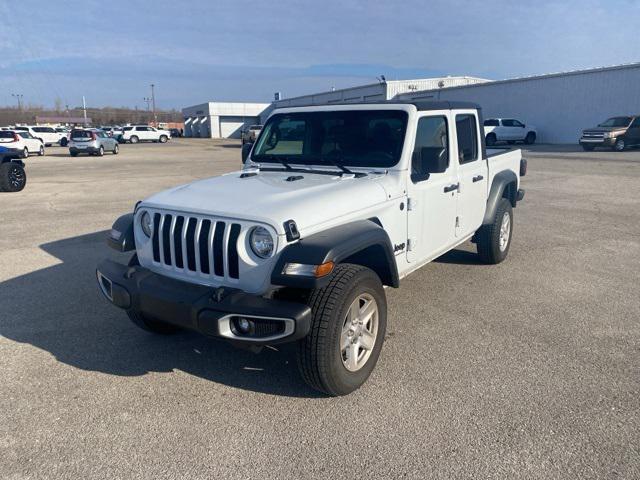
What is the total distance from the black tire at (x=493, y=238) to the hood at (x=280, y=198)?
2.40 metres

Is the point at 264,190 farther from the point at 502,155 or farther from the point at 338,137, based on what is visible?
the point at 502,155

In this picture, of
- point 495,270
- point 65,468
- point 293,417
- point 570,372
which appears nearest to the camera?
point 65,468

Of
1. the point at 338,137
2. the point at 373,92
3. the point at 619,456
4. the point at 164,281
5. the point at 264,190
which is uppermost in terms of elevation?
the point at 373,92

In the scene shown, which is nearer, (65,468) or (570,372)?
(65,468)

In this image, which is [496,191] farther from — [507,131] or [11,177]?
[507,131]

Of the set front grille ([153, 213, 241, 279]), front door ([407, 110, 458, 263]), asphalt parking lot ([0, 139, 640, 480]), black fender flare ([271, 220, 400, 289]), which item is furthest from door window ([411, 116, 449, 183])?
front grille ([153, 213, 241, 279])

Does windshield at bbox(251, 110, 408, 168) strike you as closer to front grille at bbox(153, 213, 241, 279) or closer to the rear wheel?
front grille at bbox(153, 213, 241, 279)

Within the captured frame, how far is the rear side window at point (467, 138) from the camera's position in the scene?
204 inches

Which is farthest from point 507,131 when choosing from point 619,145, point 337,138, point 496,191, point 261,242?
point 261,242

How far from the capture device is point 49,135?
43625mm

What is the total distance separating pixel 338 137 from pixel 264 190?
46.2 inches

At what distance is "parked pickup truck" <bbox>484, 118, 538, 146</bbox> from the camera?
31750 mm

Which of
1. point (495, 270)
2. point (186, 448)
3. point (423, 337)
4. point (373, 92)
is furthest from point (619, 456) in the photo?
point (373, 92)

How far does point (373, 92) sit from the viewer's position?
49.5 metres
